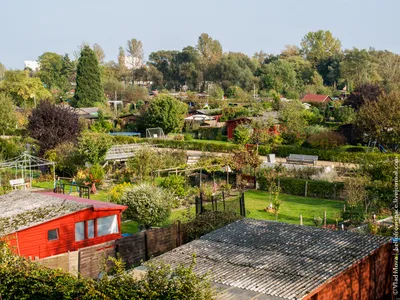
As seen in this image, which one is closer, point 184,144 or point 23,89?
point 184,144

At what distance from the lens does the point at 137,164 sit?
29.4 meters

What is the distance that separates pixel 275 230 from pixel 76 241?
20.6ft

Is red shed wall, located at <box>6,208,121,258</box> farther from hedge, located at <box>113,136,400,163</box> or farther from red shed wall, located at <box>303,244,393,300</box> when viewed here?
hedge, located at <box>113,136,400,163</box>

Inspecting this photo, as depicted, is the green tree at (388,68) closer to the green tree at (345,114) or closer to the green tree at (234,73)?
the green tree at (234,73)

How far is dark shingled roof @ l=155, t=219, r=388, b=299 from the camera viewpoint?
410 inches

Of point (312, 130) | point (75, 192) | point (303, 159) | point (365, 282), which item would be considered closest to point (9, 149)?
point (75, 192)

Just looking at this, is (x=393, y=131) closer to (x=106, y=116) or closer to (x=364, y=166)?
(x=364, y=166)

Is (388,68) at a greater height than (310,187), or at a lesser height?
greater

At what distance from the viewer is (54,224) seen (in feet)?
53.0

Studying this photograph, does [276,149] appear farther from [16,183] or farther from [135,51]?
[135,51]

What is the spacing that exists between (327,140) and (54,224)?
1052 inches

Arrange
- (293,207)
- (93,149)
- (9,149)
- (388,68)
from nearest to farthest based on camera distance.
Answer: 1. (293,207)
2. (93,149)
3. (9,149)
4. (388,68)

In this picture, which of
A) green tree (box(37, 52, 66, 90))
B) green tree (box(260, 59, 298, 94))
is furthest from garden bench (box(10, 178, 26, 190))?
green tree (box(37, 52, 66, 90))

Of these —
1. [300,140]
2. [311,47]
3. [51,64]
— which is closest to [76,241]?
[300,140]
